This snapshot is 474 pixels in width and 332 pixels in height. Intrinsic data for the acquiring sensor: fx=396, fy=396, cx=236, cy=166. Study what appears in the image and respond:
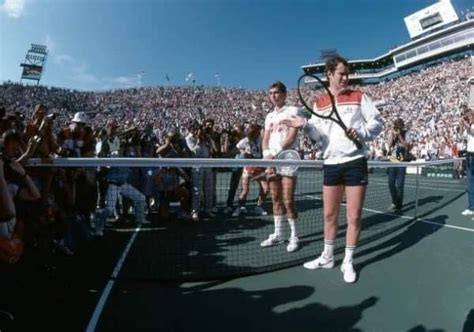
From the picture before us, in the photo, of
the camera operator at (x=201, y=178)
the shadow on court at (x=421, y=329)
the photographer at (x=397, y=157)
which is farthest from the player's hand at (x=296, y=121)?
the photographer at (x=397, y=157)

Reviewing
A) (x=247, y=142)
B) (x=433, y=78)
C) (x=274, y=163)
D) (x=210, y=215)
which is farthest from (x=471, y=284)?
(x=433, y=78)

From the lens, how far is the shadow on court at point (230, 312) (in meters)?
3.26

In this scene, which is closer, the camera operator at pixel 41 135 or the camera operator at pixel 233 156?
the camera operator at pixel 41 135

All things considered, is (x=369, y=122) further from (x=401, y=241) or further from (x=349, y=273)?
(x=401, y=241)

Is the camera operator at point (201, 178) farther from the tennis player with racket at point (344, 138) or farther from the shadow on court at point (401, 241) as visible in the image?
the tennis player with racket at point (344, 138)

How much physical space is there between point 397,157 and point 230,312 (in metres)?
7.22

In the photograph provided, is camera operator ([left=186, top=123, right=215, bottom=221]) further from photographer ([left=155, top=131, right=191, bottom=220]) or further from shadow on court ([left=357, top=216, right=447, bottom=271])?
shadow on court ([left=357, top=216, right=447, bottom=271])

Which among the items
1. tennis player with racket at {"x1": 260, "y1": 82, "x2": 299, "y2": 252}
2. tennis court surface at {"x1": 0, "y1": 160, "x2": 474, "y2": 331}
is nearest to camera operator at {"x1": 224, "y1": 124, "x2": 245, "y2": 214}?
tennis court surface at {"x1": 0, "y1": 160, "x2": 474, "y2": 331}

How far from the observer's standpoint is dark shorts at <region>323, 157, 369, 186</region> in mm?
3902

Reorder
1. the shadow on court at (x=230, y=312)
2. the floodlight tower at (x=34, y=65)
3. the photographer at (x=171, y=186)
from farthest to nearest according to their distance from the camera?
the floodlight tower at (x=34, y=65) < the photographer at (x=171, y=186) < the shadow on court at (x=230, y=312)

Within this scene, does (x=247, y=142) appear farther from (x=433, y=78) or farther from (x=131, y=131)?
(x=433, y=78)

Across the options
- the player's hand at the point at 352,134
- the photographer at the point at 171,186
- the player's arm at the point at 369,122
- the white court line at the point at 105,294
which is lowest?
the white court line at the point at 105,294

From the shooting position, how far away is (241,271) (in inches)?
181

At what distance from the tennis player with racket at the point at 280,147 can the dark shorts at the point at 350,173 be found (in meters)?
1.01
